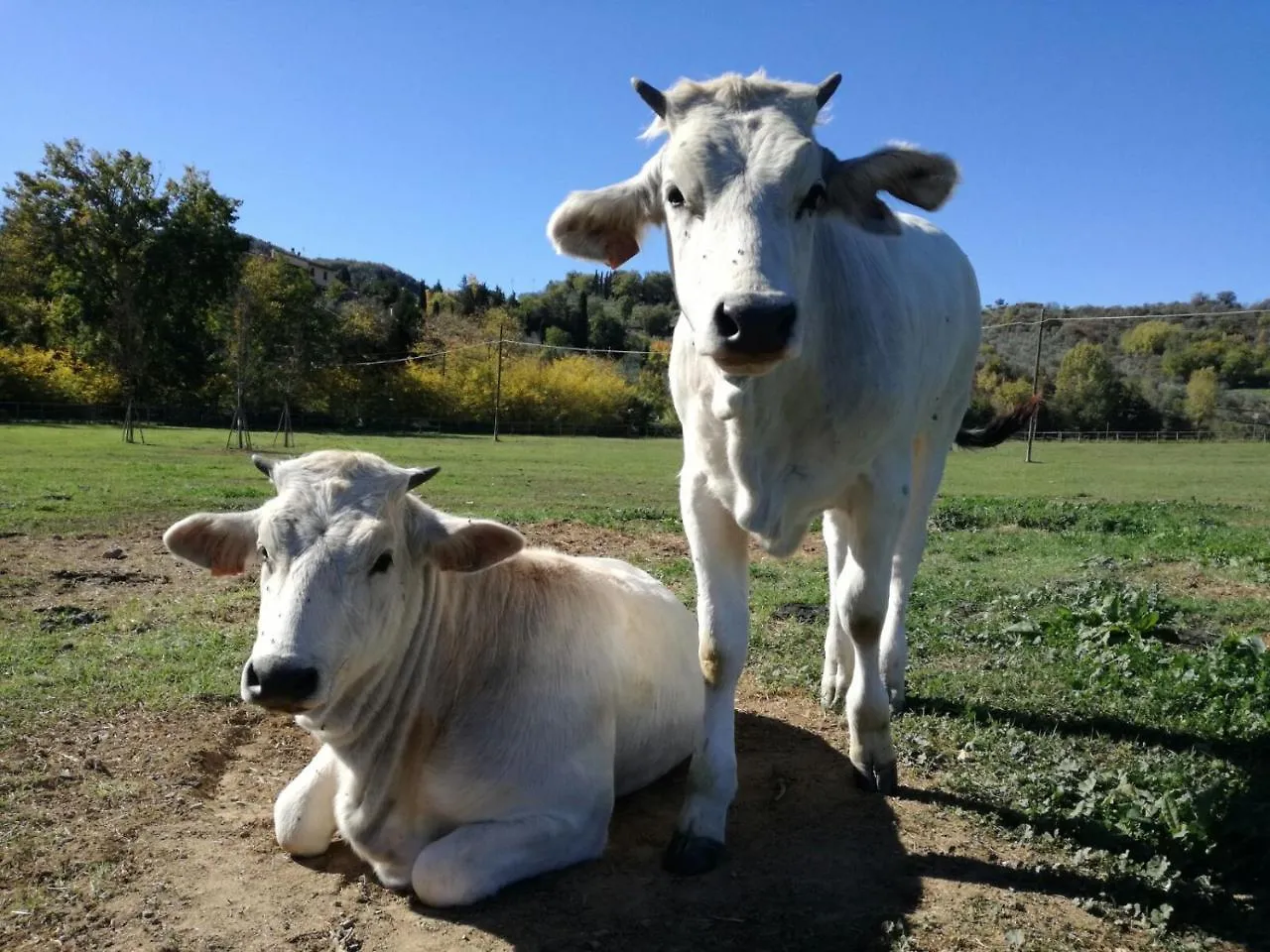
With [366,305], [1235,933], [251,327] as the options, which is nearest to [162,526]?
[1235,933]

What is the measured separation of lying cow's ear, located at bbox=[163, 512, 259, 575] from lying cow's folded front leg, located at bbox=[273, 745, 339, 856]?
2.96ft

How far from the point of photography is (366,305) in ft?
275

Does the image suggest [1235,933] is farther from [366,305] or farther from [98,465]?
[366,305]

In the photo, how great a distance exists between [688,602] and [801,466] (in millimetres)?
4266

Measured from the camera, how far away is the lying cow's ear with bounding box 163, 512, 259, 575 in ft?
12.9

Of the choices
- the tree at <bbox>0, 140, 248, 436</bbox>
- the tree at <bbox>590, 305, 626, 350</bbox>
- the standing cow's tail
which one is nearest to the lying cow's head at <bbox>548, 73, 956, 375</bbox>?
the standing cow's tail

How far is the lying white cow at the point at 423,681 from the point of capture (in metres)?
3.45

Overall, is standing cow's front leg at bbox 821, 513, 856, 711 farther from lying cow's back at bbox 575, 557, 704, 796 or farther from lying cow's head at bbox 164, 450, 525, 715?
lying cow's head at bbox 164, 450, 525, 715

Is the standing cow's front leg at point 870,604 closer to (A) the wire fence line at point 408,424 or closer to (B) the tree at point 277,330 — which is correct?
(B) the tree at point 277,330

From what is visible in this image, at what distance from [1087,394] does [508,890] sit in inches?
3116

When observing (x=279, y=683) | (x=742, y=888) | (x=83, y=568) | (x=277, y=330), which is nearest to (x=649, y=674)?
(x=742, y=888)

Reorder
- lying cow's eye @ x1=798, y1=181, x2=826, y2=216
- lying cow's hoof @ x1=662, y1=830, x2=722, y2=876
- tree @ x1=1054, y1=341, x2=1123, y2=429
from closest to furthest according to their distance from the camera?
lying cow's eye @ x1=798, y1=181, x2=826, y2=216 → lying cow's hoof @ x1=662, y1=830, x2=722, y2=876 → tree @ x1=1054, y1=341, x2=1123, y2=429

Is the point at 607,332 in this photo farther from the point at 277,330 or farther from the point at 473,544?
the point at 473,544

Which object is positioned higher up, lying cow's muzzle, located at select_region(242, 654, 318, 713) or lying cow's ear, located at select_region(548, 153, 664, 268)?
lying cow's ear, located at select_region(548, 153, 664, 268)
